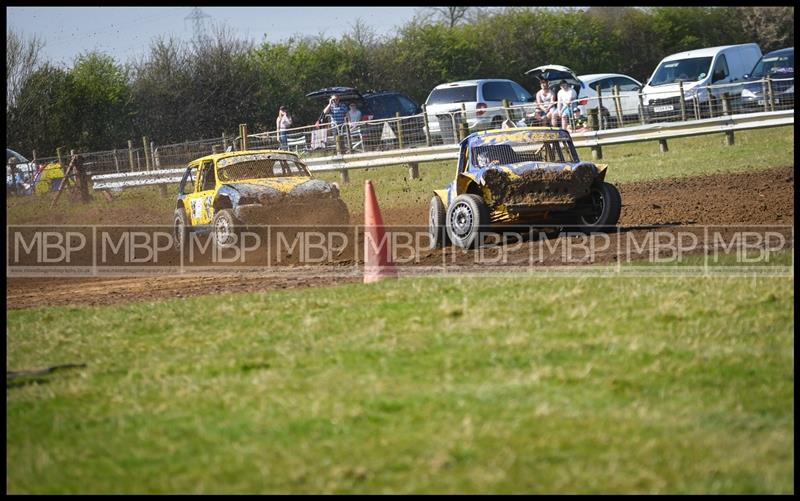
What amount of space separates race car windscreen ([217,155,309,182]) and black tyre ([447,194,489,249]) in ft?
14.0

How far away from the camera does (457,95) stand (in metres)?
30.4

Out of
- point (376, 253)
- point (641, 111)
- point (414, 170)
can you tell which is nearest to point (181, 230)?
point (376, 253)

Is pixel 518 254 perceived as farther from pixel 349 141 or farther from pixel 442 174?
pixel 349 141

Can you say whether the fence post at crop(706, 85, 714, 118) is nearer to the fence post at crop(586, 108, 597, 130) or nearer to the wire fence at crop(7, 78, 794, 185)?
the wire fence at crop(7, 78, 794, 185)

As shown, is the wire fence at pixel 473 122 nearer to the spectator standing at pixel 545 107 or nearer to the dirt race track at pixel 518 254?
the spectator standing at pixel 545 107

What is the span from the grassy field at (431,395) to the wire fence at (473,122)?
16598mm

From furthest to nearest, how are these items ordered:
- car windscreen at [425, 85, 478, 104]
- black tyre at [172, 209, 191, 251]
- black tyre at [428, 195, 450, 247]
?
car windscreen at [425, 85, 478, 104] < black tyre at [172, 209, 191, 251] < black tyre at [428, 195, 450, 247]

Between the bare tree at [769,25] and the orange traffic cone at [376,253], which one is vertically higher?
the bare tree at [769,25]

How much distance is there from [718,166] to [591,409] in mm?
16442

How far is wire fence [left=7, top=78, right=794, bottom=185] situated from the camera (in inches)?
985

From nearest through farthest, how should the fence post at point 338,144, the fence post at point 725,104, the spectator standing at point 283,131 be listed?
the fence post at point 725,104 → the fence post at point 338,144 → the spectator standing at point 283,131

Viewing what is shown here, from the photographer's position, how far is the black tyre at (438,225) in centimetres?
1357

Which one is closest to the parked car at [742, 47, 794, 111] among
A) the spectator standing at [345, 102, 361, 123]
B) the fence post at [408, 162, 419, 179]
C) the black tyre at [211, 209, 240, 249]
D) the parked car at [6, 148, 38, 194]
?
the fence post at [408, 162, 419, 179]

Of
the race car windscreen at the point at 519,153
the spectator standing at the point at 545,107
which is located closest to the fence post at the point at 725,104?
the spectator standing at the point at 545,107
